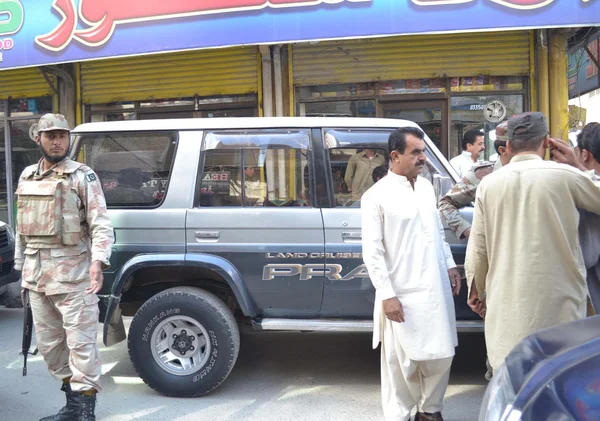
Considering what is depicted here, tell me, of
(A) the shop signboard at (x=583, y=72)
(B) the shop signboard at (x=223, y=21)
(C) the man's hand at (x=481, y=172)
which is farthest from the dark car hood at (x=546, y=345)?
(A) the shop signboard at (x=583, y=72)

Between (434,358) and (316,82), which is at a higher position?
(316,82)

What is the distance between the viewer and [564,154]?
10.1 feet

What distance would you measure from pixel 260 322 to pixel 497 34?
616 cm

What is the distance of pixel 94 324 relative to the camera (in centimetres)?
358

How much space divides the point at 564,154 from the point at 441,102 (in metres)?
5.60

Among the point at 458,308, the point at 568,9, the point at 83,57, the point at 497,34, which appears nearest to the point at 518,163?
the point at 458,308

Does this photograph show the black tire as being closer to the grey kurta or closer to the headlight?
the grey kurta

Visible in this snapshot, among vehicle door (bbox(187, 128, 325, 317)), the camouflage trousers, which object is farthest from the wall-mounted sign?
the camouflage trousers

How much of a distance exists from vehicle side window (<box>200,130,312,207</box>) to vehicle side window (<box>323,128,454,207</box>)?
0.21 m

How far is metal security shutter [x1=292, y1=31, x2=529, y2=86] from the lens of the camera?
8125 mm

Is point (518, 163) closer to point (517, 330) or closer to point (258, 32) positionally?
point (517, 330)

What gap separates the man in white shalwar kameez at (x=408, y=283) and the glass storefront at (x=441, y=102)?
5.28m

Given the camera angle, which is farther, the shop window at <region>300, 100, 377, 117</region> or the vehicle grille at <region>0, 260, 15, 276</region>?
the shop window at <region>300, 100, 377, 117</region>

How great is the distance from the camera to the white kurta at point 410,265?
10.5 ft
